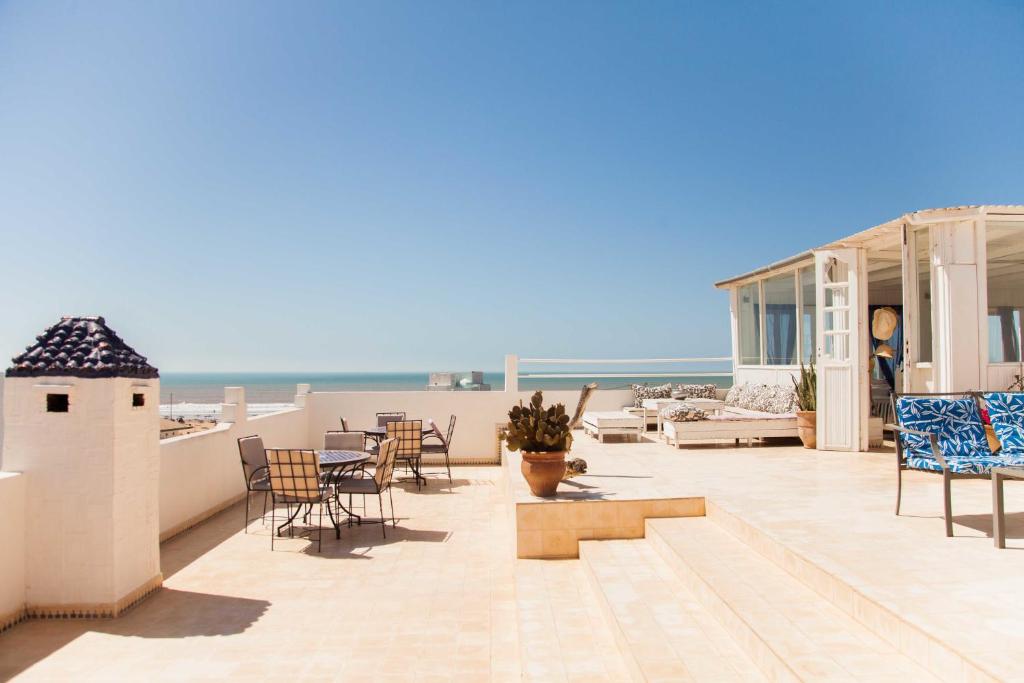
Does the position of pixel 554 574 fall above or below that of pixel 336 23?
below

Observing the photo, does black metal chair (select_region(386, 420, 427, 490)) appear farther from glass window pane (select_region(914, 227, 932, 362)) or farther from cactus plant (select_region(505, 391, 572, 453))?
glass window pane (select_region(914, 227, 932, 362))

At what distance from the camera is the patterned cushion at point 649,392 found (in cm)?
1074

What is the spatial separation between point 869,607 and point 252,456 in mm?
5458

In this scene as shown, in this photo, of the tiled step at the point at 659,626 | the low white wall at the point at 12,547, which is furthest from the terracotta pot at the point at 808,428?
the low white wall at the point at 12,547

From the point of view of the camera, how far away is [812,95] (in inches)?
533

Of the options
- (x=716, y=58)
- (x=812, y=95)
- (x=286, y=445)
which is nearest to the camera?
(x=286, y=445)

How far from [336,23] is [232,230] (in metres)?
15.0

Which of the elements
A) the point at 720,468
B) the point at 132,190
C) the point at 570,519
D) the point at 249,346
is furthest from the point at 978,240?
the point at 249,346

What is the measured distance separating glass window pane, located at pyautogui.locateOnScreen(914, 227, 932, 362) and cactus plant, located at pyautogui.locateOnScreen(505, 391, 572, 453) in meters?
4.55

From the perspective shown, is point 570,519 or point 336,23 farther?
point 336,23

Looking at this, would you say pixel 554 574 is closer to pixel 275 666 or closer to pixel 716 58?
pixel 275 666

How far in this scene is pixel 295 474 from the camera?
5.05 m

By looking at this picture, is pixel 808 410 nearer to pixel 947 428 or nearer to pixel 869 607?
pixel 947 428

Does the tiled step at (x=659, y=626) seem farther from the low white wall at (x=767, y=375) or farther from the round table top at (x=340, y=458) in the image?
the low white wall at (x=767, y=375)
